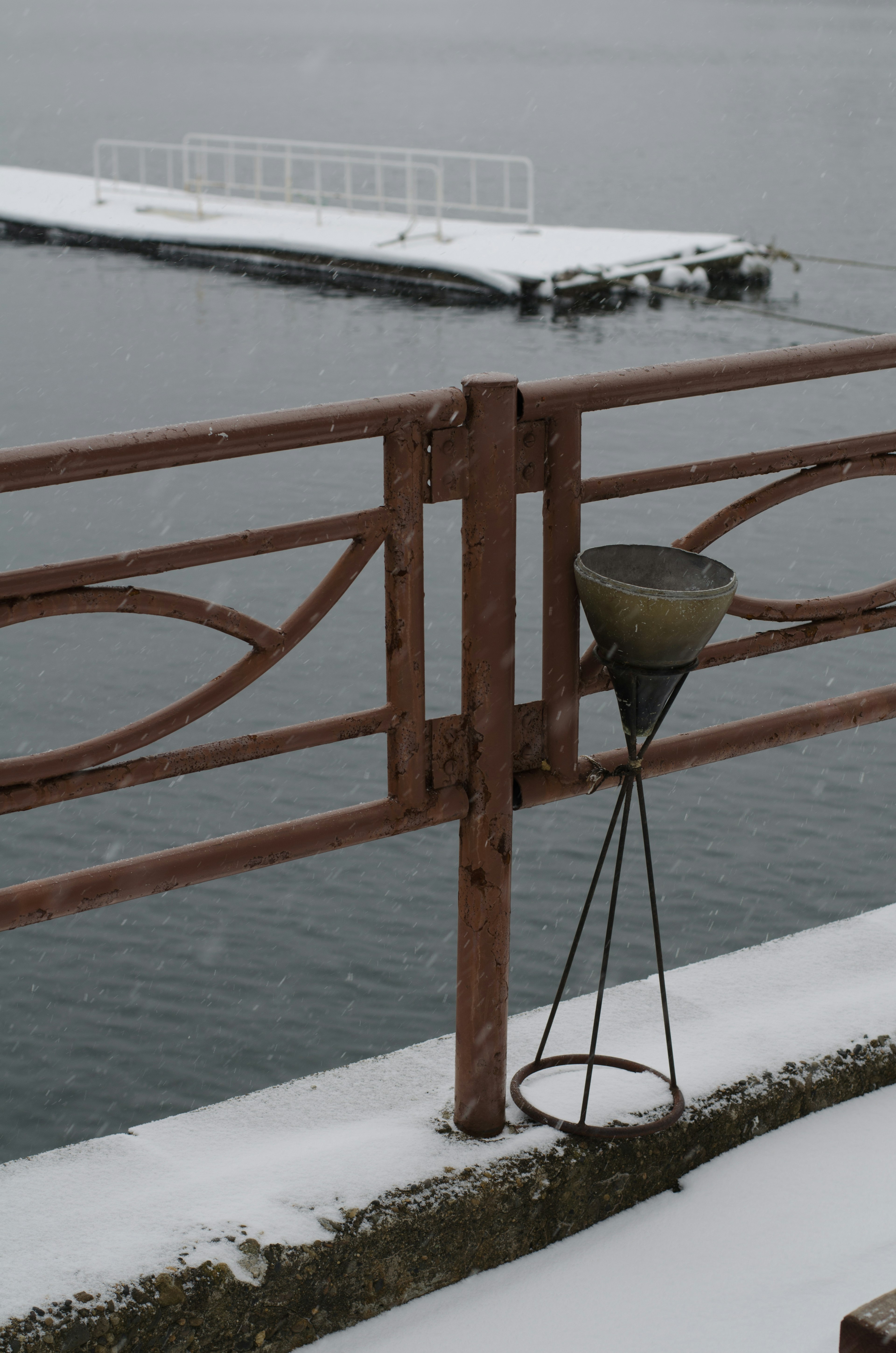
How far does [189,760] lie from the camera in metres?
2.38

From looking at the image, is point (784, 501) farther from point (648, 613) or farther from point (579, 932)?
point (579, 932)

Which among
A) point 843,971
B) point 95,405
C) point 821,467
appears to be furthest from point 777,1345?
point 95,405

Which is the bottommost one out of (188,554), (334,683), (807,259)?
(334,683)

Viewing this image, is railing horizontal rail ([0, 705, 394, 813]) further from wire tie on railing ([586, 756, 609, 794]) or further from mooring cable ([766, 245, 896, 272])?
mooring cable ([766, 245, 896, 272])

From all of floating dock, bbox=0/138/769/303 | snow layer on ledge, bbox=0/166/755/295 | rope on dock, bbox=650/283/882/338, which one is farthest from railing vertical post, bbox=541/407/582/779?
snow layer on ledge, bbox=0/166/755/295

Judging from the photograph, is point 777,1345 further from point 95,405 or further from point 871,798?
point 95,405

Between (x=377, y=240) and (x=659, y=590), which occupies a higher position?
(x=659, y=590)

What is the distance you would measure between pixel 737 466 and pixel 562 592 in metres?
0.37

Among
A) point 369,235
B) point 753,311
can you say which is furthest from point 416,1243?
point 369,235

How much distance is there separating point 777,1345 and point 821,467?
1415 millimetres

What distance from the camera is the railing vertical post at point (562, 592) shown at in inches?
101

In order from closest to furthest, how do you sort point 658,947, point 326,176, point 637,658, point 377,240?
point 637,658 → point 658,947 → point 377,240 → point 326,176

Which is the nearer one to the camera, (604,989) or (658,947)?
(658,947)

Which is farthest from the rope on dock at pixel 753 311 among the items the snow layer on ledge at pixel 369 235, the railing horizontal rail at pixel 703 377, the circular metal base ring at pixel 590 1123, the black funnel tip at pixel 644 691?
the black funnel tip at pixel 644 691
